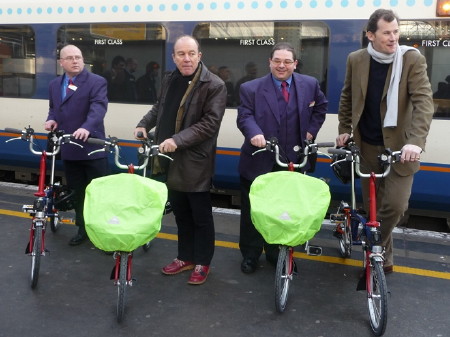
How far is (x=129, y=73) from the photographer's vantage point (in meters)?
5.88

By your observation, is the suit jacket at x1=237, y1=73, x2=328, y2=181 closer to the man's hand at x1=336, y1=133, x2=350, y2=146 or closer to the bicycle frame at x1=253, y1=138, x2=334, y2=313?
the man's hand at x1=336, y1=133, x2=350, y2=146

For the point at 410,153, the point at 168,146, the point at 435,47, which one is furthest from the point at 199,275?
the point at 435,47

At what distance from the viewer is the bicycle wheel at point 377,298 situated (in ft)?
9.32

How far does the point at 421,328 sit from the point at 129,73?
4224mm

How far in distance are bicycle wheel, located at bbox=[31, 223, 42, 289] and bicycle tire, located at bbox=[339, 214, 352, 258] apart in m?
2.32

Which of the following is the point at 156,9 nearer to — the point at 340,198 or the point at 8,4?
the point at 8,4

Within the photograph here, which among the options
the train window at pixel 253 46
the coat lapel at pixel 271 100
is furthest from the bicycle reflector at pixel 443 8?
the coat lapel at pixel 271 100

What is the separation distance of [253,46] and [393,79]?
85.5 inches

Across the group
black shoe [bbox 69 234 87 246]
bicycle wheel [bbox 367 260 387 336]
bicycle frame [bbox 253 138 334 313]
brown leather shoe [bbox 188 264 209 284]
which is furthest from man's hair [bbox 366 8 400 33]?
black shoe [bbox 69 234 87 246]

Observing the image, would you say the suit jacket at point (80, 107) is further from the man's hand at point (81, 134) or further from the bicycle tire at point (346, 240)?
the bicycle tire at point (346, 240)

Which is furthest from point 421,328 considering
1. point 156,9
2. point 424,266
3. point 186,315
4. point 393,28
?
point 156,9

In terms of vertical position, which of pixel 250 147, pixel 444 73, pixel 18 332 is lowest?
pixel 18 332

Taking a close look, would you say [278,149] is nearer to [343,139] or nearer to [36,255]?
[343,139]

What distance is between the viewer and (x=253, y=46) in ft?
17.3
